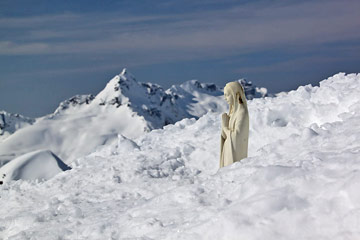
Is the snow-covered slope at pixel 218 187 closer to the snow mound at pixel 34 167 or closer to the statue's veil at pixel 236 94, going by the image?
the statue's veil at pixel 236 94

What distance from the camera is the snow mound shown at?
24953 millimetres

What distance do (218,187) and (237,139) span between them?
9.48 ft

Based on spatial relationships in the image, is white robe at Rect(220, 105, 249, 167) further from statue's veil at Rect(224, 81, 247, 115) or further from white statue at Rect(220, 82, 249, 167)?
statue's veil at Rect(224, 81, 247, 115)

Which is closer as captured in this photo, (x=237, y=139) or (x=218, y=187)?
(x=218, y=187)

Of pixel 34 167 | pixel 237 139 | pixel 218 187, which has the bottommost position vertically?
pixel 34 167

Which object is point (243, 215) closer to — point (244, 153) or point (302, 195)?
point (302, 195)

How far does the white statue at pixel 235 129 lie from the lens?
34.4ft

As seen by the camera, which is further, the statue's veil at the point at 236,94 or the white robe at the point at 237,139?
the statue's veil at the point at 236,94

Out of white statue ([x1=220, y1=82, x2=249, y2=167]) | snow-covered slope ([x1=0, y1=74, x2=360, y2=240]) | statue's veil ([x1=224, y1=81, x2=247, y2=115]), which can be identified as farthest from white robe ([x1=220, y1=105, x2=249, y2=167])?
snow-covered slope ([x1=0, y1=74, x2=360, y2=240])

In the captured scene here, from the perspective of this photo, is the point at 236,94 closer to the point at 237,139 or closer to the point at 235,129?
the point at 235,129

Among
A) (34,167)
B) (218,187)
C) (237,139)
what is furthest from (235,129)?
(34,167)

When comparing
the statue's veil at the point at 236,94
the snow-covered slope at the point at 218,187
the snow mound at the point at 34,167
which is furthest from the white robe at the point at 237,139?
the snow mound at the point at 34,167

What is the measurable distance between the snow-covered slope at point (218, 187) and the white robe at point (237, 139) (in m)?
0.38

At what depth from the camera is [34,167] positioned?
88.4 ft
